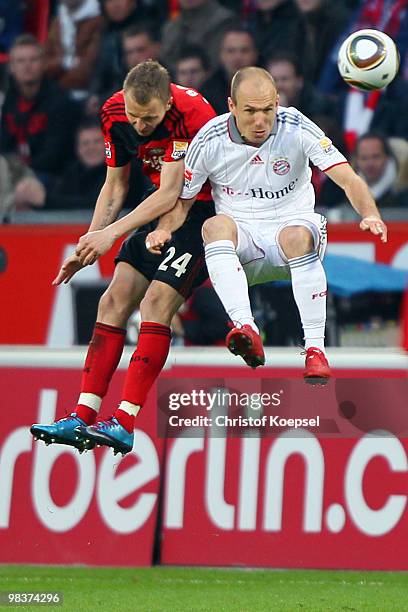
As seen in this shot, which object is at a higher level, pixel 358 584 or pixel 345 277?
pixel 345 277

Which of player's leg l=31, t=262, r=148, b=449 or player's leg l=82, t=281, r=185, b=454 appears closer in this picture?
player's leg l=82, t=281, r=185, b=454

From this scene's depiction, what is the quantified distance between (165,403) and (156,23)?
5671mm

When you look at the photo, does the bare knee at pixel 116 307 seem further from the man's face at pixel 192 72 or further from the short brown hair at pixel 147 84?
the man's face at pixel 192 72

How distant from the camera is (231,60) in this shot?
47.4 feet

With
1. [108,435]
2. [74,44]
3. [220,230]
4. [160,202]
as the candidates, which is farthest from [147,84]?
[74,44]

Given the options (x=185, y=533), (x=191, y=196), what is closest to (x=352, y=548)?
(x=185, y=533)

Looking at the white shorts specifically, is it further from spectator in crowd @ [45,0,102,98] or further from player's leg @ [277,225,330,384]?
spectator in crowd @ [45,0,102,98]

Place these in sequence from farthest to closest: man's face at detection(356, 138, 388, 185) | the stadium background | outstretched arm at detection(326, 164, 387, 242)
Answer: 1. man's face at detection(356, 138, 388, 185)
2. the stadium background
3. outstretched arm at detection(326, 164, 387, 242)

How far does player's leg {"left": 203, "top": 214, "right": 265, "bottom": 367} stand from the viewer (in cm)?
874

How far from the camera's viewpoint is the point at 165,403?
37.6ft

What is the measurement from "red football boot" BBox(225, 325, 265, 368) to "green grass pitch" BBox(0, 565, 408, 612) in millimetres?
2061

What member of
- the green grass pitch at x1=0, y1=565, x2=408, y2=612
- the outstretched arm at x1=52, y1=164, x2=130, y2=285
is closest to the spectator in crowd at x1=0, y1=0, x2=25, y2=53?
the green grass pitch at x1=0, y1=565, x2=408, y2=612

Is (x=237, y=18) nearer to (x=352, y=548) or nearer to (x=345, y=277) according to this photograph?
(x=345, y=277)

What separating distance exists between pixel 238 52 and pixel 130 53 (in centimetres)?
135
